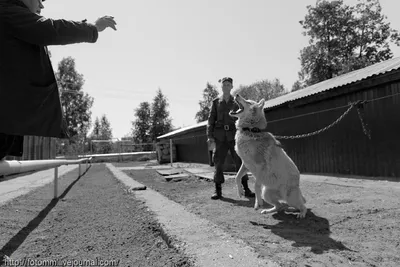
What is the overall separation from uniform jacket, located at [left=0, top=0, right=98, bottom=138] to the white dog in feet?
9.10

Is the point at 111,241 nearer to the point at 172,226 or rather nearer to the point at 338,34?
the point at 172,226

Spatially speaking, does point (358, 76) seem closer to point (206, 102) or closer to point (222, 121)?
point (222, 121)

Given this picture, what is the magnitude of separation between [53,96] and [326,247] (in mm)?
2599

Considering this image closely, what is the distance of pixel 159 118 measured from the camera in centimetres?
4738

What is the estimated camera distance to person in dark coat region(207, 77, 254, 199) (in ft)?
17.3

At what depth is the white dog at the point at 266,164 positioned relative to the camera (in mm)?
3553

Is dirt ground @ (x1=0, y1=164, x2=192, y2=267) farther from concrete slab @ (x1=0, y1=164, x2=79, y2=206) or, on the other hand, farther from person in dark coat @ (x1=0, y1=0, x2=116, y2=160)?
person in dark coat @ (x1=0, y1=0, x2=116, y2=160)

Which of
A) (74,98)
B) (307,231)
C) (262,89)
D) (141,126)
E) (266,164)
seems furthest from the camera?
(262,89)

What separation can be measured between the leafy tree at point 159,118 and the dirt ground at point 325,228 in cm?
4281

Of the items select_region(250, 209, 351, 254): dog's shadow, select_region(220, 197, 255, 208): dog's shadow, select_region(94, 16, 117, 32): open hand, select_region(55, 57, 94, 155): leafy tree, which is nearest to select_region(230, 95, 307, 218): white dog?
select_region(250, 209, 351, 254): dog's shadow

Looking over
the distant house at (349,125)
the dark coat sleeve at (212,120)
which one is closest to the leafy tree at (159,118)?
the distant house at (349,125)

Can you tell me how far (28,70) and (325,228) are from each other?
3240 mm

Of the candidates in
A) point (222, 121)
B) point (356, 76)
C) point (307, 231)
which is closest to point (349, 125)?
point (356, 76)

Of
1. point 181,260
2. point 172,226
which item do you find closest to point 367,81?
point 172,226
